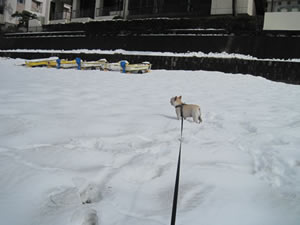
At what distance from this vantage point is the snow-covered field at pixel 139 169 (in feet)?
4.27

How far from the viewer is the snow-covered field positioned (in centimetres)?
130

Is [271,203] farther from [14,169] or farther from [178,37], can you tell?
[178,37]

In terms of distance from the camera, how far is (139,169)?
1.86m

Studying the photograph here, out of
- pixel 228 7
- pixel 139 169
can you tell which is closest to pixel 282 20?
pixel 228 7

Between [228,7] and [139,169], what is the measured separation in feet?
64.0

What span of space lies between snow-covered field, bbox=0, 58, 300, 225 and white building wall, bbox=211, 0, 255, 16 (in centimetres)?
1649

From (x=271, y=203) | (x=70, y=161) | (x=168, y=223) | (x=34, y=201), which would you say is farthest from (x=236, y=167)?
(x=34, y=201)

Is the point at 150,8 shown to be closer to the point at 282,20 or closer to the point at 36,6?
the point at 282,20

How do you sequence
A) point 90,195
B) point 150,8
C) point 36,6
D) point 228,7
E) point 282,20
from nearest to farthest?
point 90,195 < point 282,20 < point 228,7 < point 150,8 < point 36,6

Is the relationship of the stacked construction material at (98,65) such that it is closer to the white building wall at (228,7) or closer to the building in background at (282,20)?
the building in background at (282,20)

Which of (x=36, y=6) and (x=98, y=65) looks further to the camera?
(x=36, y=6)

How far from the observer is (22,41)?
22500mm

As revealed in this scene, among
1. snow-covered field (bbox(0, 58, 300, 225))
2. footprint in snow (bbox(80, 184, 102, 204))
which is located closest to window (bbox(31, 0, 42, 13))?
snow-covered field (bbox(0, 58, 300, 225))

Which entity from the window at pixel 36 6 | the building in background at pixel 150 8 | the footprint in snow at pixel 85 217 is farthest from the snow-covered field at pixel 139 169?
the window at pixel 36 6
